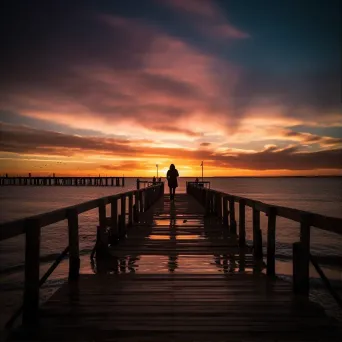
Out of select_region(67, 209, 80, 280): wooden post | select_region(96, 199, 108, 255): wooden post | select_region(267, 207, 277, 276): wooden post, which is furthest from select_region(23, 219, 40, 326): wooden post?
select_region(267, 207, 277, 276): wooden post

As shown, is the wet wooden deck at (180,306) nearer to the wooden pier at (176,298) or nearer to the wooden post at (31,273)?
the wooden pier at (176,298)

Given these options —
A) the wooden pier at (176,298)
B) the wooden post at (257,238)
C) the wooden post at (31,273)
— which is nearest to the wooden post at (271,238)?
the wooden pier at (176,298)

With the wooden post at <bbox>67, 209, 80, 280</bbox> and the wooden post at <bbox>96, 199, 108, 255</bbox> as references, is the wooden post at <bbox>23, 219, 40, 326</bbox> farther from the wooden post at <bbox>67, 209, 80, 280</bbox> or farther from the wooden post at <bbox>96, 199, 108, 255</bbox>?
the wooden post at <bbox>96, 199, 108, 255</bbox>

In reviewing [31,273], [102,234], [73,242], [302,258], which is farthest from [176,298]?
[102,234]

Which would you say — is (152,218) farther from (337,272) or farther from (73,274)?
(73,274)

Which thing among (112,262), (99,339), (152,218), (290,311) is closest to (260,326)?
(290,311)

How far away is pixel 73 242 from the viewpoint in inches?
234

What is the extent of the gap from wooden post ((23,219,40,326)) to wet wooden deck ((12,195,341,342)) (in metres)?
0.16

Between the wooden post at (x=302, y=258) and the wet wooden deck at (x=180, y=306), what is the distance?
0.21 meters

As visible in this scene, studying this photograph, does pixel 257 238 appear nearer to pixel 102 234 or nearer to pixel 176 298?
pixel 102 234

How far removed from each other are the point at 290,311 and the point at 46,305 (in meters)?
2.93

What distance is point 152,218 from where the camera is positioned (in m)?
14.9

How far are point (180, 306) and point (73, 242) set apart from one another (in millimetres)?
2228

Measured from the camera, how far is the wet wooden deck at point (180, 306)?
12.3ft
